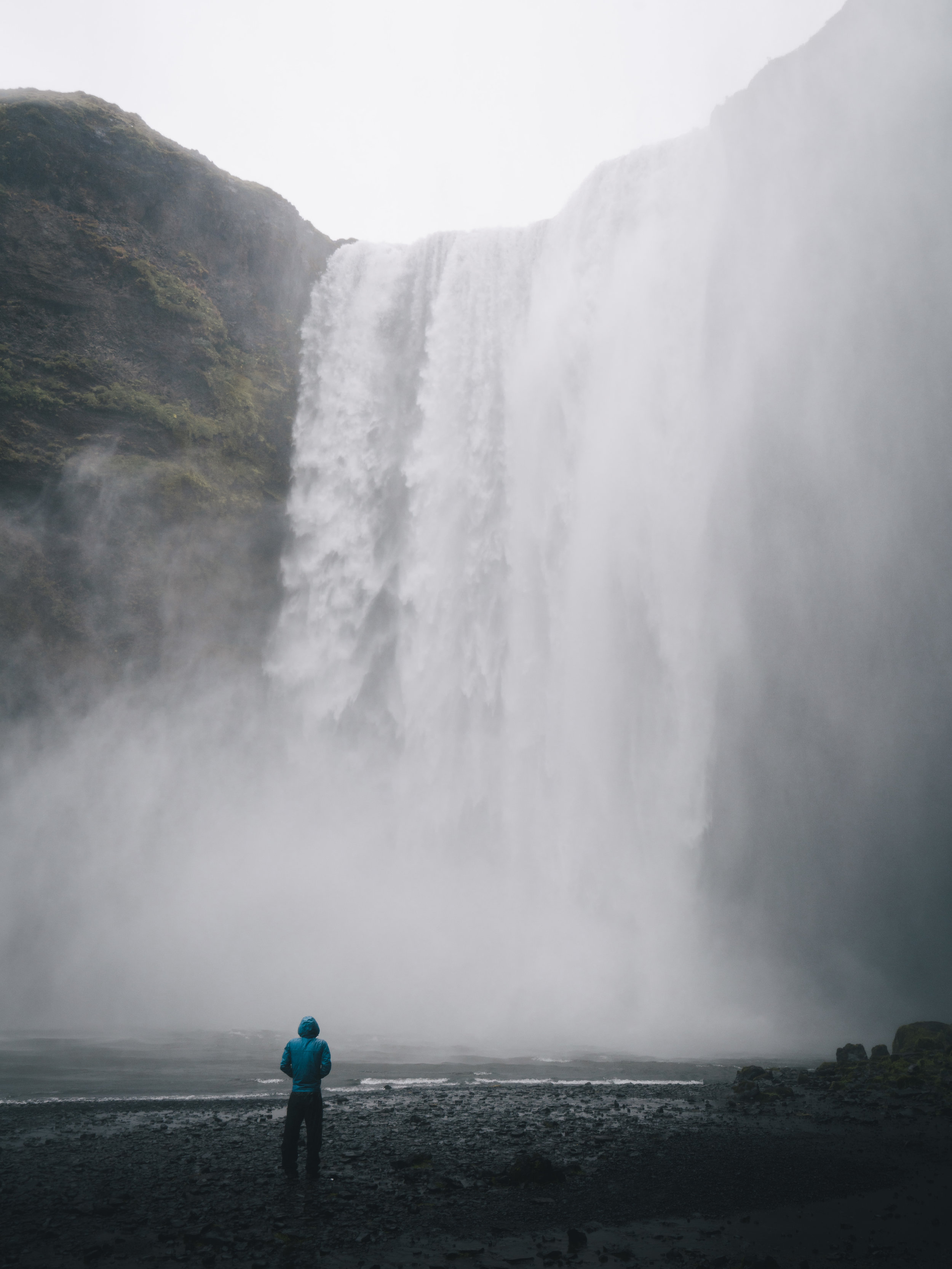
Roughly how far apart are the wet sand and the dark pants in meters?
0.21

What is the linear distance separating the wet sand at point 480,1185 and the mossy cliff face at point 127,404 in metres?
15.6

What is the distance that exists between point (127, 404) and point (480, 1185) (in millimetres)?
23432

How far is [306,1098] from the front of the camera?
238 inches

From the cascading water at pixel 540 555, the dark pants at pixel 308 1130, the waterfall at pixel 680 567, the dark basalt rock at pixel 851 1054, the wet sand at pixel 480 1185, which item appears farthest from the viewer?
the cascading water at pixel 540 555

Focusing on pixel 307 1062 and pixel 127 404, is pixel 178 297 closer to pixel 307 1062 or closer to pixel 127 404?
pixel 127 404

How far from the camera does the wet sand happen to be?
4875mm

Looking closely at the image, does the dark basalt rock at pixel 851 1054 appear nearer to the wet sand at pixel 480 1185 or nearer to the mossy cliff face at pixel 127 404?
the wet sand at pixel 480 1185

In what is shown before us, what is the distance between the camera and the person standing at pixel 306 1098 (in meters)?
6.03

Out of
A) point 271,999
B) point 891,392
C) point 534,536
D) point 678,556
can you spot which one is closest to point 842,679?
point 678,556

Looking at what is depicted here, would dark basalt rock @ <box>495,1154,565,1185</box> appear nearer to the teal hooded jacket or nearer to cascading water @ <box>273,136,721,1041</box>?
the teal hooded jacket

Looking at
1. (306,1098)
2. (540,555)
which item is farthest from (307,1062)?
(540,555)

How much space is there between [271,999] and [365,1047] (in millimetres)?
4345

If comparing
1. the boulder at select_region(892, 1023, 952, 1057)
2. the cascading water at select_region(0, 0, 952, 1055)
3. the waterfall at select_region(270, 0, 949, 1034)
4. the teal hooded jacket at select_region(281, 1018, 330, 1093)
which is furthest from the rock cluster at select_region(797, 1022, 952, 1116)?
the teal hooded jacket at select_region(281, 1018, 330, 1093)

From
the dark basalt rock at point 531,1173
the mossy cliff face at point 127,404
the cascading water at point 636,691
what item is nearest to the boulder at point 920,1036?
the cascading water at point 636,691
